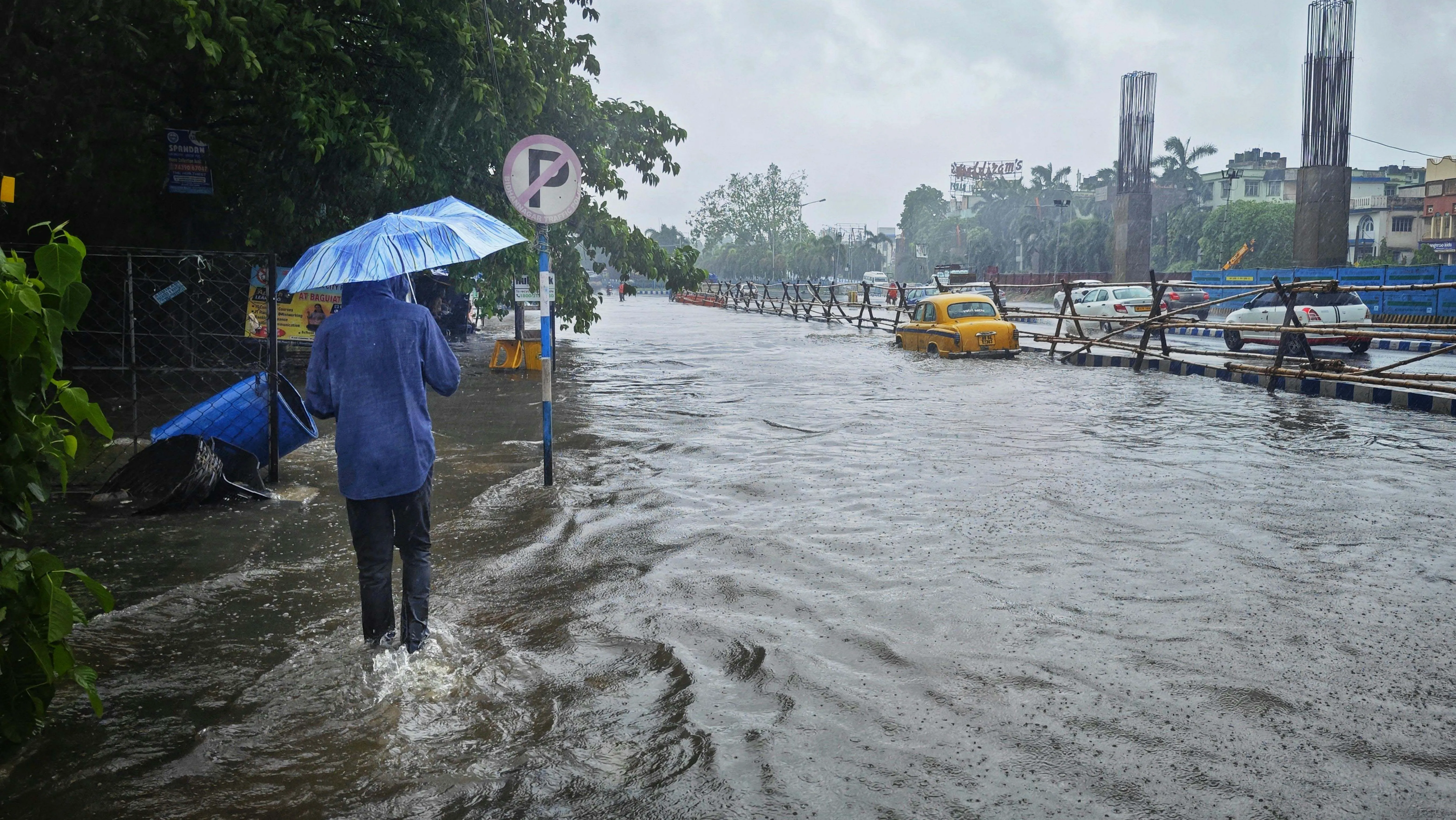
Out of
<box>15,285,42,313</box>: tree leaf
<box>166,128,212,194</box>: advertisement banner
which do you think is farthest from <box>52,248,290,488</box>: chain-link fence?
<box>15,285,42,313</box>: tree leaf

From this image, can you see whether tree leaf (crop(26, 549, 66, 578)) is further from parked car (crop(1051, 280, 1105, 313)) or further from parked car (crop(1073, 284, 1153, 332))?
parked car (crop(1073, 284, 1153, 332))

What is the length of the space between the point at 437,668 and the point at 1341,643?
4035 mm

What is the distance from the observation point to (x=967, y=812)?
3.51m

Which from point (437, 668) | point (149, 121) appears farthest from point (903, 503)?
point (149, 121)

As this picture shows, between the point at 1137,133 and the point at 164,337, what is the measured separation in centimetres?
4595

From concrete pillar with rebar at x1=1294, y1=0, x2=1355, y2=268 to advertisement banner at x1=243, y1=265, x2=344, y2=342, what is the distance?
111 ft

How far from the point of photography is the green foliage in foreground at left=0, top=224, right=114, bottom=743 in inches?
131

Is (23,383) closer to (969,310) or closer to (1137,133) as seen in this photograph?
(969,310)

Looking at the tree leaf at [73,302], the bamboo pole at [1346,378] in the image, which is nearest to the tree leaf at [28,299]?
the tree leaf at [73,302]

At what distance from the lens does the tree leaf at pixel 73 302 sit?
359 cm

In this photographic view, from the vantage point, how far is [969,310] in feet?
79.4

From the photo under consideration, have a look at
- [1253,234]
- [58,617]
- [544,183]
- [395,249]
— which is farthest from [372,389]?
[1253,234]

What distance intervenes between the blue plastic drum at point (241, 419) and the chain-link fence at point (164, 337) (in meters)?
0.43

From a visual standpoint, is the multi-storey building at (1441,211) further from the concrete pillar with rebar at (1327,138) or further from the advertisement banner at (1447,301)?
the advertisement banner at (1447,301)
